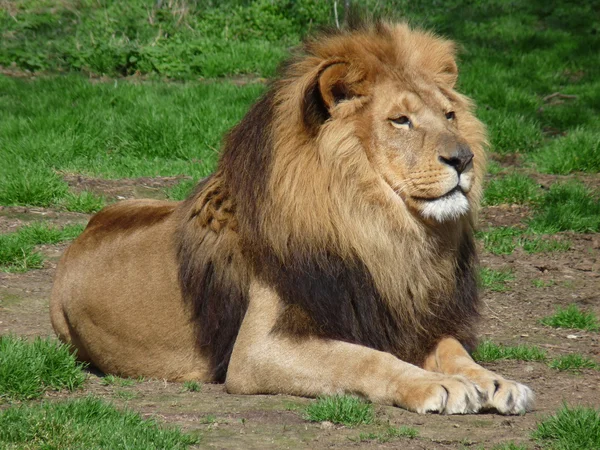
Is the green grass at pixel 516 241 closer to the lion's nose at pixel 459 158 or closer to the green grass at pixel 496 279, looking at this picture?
the green grass at pixel 496 279

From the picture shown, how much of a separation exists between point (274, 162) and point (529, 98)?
7.47m

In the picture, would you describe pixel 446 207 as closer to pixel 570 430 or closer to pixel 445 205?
pixel 445 205

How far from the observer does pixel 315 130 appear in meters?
4.84

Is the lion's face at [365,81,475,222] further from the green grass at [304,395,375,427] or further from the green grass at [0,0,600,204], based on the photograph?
the green grass at [0,0,600,204]

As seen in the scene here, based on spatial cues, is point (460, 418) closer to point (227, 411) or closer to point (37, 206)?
point (227, 411)

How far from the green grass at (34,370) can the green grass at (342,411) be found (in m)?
1.38

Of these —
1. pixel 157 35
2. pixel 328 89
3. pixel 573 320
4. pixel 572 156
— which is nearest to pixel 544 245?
pixel 573 320

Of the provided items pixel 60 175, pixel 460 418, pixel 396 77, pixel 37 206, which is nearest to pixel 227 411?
pixel 460 418

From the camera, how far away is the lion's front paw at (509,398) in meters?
4.35

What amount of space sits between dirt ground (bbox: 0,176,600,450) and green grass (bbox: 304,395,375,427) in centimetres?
5

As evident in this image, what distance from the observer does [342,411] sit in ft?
14.0

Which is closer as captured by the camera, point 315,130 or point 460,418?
point 460,418

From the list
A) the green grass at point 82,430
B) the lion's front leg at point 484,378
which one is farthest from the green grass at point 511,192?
the green grass at point 82,430

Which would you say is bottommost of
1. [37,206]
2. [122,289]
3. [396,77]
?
[37,206]
